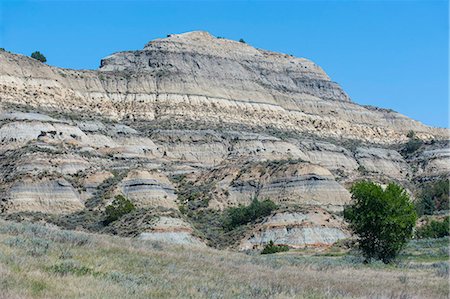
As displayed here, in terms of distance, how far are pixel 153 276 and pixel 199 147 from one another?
86.4 metres

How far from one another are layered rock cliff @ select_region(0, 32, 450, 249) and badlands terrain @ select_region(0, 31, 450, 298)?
0.22 metres

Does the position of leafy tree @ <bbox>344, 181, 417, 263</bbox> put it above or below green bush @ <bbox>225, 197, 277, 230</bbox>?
below

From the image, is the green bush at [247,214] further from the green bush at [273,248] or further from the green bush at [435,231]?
the green bush at [435,231]

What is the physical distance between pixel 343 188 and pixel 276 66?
7709 cm

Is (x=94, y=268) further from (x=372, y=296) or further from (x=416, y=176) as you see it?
(x=416, y=176)

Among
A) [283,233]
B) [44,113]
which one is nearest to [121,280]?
[283,233]

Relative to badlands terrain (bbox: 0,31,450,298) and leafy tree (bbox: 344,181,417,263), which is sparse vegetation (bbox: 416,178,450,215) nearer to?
badlands terrain (bbox: 0,31,450,298)

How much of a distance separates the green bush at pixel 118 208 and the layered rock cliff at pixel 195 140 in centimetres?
249

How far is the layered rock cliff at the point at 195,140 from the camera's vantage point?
67438mm

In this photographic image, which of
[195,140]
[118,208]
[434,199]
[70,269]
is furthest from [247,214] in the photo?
[70,269]

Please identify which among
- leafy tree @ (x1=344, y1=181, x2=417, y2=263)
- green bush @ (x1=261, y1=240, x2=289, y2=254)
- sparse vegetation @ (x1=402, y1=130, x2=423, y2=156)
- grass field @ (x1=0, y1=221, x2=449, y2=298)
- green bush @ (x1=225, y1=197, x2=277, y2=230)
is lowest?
grass field @ (x1=0, y1=221, x2=449, y2=298)

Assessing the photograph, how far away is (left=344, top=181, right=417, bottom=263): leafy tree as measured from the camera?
34.8 metres

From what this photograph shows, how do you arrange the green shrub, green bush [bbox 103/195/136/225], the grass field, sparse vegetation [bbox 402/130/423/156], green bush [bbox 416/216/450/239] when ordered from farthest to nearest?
sparse vegetation [bbox 402/130/423/156]
green bush [bbox 103/195/136/225]
green bush [bbox 416/216/450/239]
the green shrub
the grass field

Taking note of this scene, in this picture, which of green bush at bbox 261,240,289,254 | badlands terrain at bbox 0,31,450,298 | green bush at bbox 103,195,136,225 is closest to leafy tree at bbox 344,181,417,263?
badlands terrain at bbox 0,31,450,298
